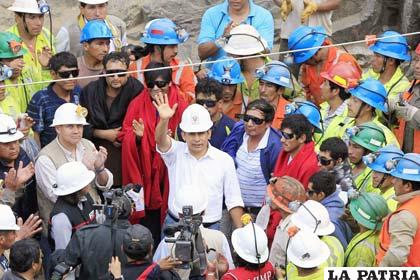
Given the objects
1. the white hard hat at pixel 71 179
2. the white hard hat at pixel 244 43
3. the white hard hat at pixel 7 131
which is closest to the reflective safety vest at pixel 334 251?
the white hard hat at pixel 71 179

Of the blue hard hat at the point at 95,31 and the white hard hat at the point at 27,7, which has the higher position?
the white hard hat at the point at 27,7

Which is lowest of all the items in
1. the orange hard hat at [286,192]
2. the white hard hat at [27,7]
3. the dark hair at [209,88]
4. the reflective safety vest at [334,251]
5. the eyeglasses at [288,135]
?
the reflective safety vest at [334,251]

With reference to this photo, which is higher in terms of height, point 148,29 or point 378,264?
point 148,29

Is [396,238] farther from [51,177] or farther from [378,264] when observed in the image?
[51,177]

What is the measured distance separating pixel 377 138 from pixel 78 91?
2647mm

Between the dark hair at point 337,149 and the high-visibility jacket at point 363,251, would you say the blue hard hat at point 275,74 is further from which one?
the high-visibility jacket at point 363,251

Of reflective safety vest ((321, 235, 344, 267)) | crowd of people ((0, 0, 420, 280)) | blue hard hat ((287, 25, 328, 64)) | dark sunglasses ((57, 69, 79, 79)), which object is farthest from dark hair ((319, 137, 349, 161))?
dark sunglasses ((57, 69, 79, 79))

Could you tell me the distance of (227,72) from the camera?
1027cm

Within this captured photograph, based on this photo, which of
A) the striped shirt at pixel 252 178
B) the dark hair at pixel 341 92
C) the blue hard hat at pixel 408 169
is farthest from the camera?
the dark hair at pixel 341 92

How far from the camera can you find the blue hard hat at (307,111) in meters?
9.63

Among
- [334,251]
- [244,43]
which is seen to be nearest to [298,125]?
[334,251]

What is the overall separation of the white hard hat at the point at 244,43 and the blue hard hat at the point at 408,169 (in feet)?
8.41

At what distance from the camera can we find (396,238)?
7930 mm

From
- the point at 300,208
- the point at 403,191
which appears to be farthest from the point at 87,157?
the point at 403,191
